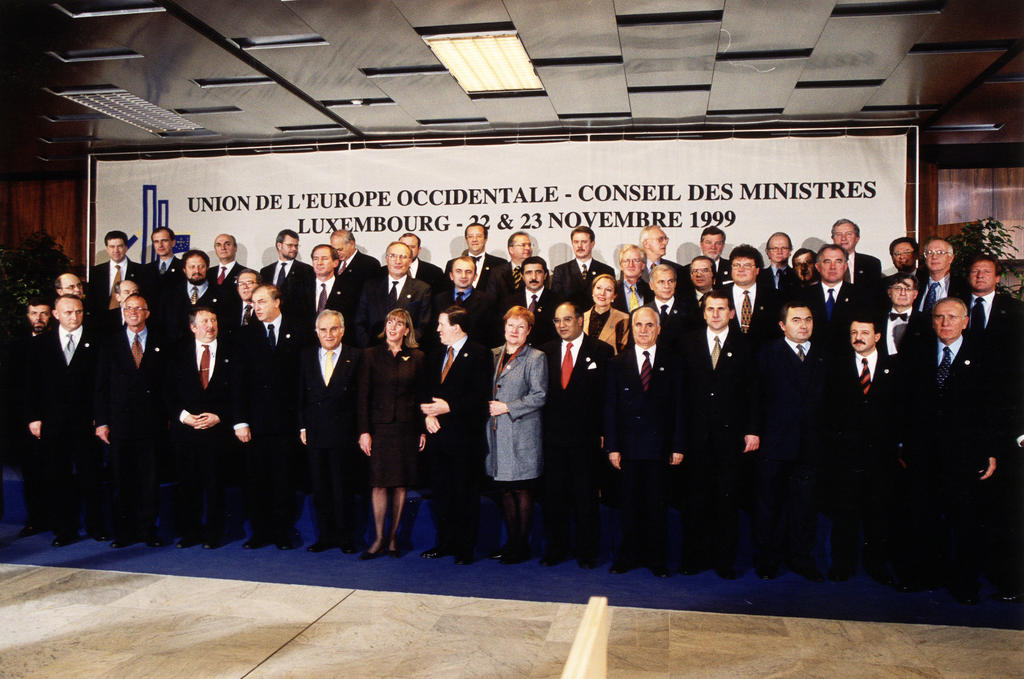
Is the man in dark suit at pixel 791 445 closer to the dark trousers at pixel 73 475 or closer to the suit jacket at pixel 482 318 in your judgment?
the suit jacket at pixel 482 318

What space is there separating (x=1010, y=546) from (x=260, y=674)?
11.2ft

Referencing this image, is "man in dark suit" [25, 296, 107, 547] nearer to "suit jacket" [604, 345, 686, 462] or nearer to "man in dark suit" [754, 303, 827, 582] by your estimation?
"suit jacket" [604, 345, 686, 462]

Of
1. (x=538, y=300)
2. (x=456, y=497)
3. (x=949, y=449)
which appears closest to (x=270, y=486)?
(x=456, y=497)

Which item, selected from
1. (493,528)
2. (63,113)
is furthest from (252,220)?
(493,528)

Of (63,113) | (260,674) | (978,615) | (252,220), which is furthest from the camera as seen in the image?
(252,220)

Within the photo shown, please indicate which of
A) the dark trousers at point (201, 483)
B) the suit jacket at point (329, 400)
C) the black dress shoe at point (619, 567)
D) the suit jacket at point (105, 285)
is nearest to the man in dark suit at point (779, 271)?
the black dress shoe at point (619, 567)

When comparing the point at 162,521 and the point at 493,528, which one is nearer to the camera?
the point at 493,528

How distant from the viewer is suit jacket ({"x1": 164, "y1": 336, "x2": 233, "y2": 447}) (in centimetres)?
451

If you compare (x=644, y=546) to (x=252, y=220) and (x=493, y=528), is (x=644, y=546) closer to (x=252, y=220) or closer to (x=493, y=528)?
(x=493, y=528)

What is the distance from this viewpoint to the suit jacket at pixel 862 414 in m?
3.91

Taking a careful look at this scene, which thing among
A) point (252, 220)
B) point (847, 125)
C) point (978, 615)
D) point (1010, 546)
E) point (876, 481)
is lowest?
point (978, 615)

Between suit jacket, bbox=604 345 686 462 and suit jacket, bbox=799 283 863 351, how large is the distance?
3.14 feet

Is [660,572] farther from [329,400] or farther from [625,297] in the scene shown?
[329,400]

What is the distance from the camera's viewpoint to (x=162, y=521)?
4.91 metres
